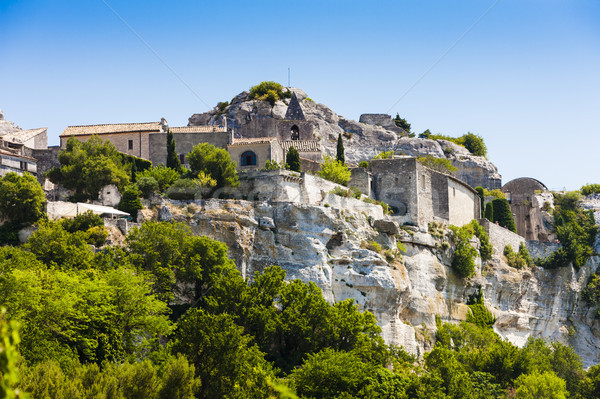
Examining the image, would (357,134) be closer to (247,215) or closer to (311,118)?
(311,118)

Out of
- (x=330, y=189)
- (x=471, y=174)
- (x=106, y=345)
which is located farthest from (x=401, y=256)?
(x=471, y=174)

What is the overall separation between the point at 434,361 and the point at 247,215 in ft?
45.3

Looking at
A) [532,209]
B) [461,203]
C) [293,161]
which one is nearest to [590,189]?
[532,209]

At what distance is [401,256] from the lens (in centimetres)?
4753

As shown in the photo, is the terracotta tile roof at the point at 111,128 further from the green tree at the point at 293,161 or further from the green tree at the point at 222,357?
the green tree at the point at 222,357

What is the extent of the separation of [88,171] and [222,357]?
19.9 meters

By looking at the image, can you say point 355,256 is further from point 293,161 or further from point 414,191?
point 414,191

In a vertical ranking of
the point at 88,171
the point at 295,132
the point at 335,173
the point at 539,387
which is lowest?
the point at 539,387

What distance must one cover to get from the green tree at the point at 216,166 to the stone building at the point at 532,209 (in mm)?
33445

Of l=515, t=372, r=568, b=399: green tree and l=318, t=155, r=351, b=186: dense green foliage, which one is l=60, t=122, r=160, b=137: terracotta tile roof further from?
l=515, t=372, r=568, b=399: green tree

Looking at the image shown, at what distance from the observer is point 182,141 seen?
55.2 metres

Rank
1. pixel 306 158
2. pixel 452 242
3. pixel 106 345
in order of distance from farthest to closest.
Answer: pixel 306 158, pixel 452 242, pixel 106 345

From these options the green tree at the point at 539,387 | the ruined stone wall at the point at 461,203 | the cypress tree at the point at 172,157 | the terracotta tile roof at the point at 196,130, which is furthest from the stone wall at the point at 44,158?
the green tree at the point at 539,387

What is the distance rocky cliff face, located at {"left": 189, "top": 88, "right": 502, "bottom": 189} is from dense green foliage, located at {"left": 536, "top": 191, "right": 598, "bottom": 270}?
827 cm
